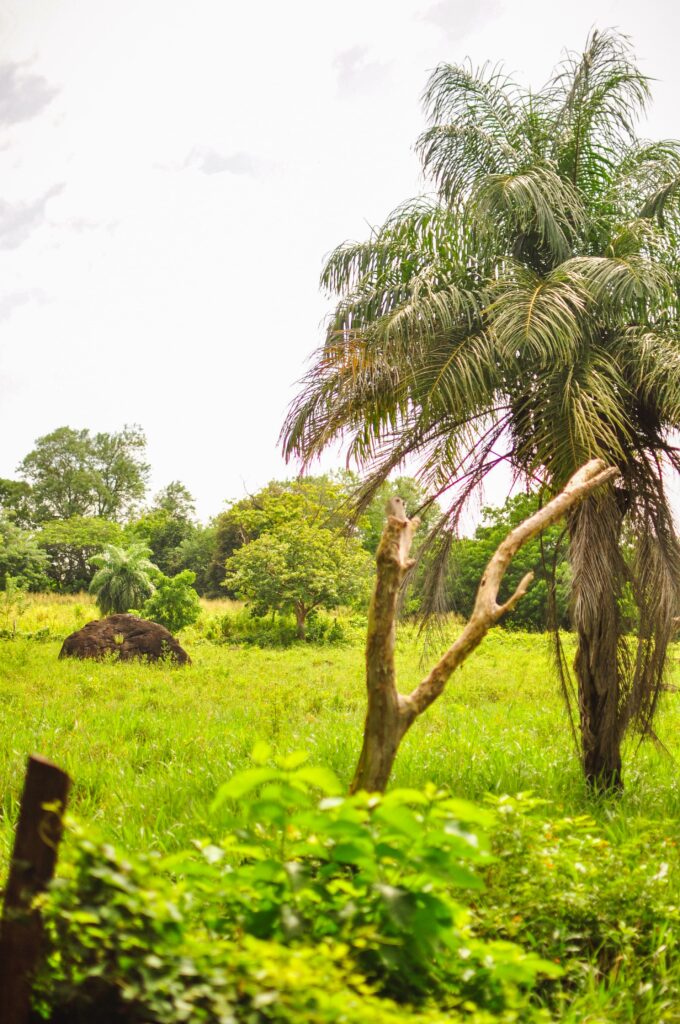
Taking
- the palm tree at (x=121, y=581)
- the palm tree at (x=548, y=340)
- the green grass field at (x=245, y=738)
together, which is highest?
the palm tree at (x=548, y=340)

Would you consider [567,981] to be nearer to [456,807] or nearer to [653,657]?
[456,807]

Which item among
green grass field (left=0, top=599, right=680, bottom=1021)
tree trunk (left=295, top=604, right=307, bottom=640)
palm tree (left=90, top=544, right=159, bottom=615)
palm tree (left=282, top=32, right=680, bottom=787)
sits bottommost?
green grass field (left=0, top=599, right=680, bottom=1021)

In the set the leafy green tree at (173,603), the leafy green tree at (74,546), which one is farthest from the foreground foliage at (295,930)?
the leafy green tree at (74,546)

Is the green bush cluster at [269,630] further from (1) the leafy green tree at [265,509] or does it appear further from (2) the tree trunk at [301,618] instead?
(1) the leafy green tree at [265,509]

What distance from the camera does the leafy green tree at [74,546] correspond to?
3108 cm

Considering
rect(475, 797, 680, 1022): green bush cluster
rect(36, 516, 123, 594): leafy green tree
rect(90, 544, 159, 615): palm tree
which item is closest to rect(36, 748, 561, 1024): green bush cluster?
rect(475, 797, 680, 1022): green bush cluster

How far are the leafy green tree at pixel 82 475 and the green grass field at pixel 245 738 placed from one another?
2776 cm

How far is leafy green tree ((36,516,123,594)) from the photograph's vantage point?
31078 mm

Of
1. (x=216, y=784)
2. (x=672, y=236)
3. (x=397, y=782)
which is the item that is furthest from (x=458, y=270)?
(x=216, y=784)

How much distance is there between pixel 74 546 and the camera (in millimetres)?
32094

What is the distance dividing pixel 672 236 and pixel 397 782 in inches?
180

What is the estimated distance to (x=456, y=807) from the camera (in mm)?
1518

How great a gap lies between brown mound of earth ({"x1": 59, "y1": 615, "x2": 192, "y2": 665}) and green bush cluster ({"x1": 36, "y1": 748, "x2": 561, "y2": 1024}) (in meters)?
11.1

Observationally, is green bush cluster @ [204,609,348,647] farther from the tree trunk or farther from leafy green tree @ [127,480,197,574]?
leafy green tree @ [127,480,197,574]
